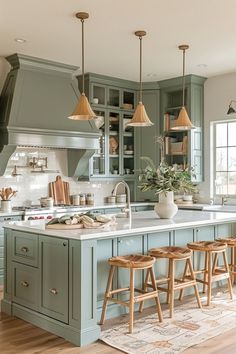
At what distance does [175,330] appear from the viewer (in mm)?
3834

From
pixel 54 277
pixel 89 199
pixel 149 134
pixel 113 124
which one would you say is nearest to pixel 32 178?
pixel 89 199

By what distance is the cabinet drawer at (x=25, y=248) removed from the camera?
4.01m

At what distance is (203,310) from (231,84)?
12.7ft

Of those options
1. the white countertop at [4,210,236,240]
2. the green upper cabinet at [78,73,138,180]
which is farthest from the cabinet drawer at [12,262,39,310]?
the green upper cabinet at [78,73,138,180]

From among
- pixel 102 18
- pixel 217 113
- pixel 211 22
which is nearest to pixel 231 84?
pixel 217 113

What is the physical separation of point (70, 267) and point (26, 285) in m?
0.70

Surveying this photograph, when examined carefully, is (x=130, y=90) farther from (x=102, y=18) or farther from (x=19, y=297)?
(x=19, y=297)

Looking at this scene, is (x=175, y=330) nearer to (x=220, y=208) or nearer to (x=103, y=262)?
(x=103, y=262)

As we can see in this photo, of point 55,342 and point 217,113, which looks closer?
point 55,342

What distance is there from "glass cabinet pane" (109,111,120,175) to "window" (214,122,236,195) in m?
1.62

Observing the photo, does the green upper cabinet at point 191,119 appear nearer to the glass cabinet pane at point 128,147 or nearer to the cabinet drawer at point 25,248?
the glass cabinet pane at point 128,147

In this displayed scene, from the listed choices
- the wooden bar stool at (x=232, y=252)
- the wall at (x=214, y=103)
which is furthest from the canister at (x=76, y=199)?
the wooden bar stool at (x=232, y=252)

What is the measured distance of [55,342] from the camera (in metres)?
3.58

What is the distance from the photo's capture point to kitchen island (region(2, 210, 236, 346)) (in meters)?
3.57
